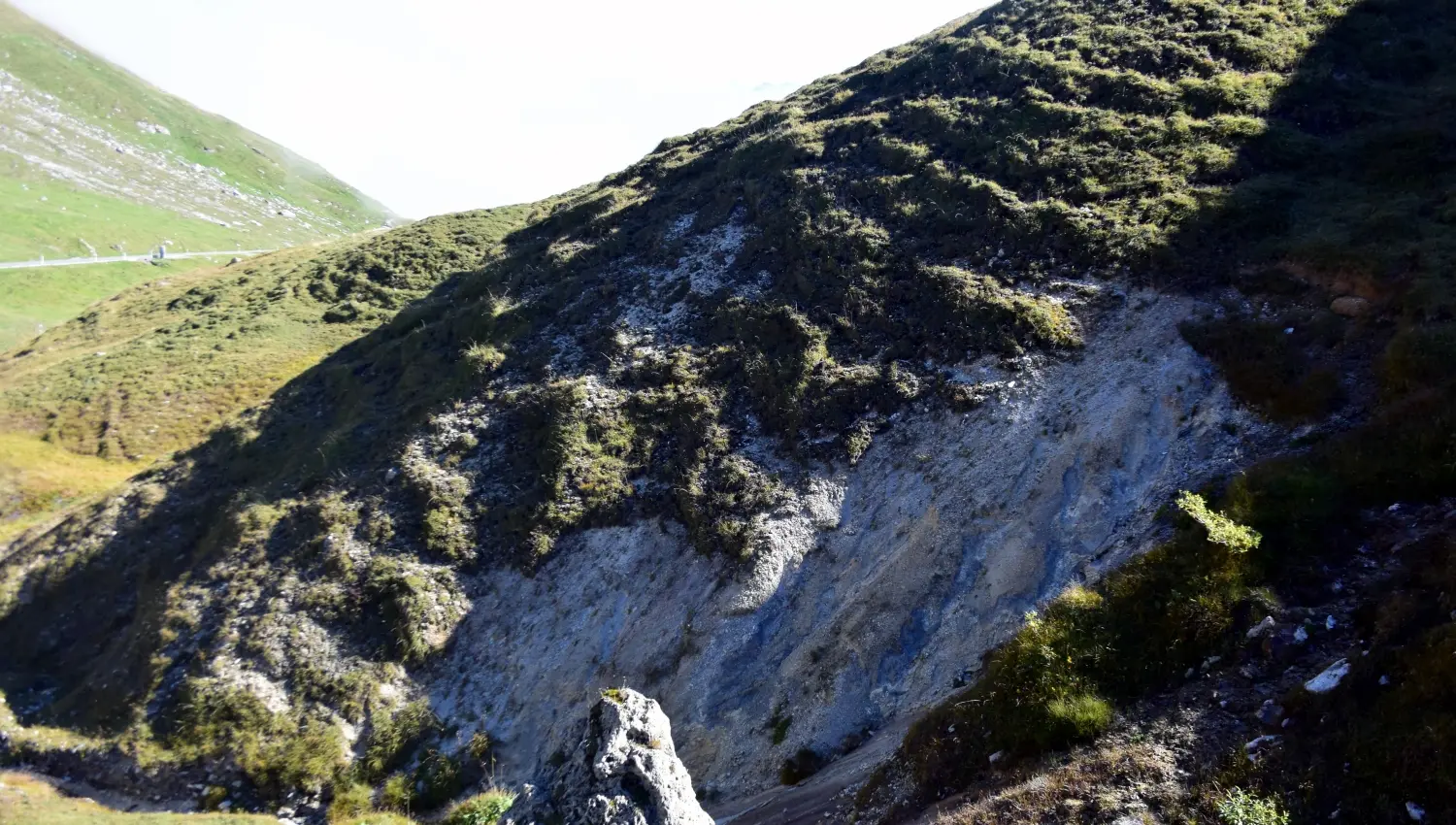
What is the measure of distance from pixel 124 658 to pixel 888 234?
107 ft

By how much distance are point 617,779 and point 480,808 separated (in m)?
9.67

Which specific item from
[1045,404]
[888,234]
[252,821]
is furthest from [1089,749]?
[252,821]

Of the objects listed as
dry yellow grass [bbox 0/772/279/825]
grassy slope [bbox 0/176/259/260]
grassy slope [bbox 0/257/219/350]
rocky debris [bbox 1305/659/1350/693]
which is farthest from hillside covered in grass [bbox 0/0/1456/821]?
grassy slope [bbox 0/176/259/260]

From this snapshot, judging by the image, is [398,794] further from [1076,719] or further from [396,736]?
[1076,719]

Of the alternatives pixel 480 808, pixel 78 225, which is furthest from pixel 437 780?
pixel 78 225

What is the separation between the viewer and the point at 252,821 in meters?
20.2

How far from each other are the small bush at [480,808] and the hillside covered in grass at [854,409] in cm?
143

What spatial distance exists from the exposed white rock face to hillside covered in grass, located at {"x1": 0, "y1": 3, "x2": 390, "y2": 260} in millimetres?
133101

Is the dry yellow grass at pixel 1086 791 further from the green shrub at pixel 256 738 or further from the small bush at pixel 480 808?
the green shrub at pixel 256 738

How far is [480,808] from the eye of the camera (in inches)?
732

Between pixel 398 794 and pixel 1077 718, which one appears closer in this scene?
pixel 1077 718

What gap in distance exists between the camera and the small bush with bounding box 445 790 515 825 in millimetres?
18219

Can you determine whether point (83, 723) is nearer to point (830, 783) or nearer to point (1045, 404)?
point (830, 783)

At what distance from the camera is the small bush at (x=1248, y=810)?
7707mm
